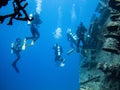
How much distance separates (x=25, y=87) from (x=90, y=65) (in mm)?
97386

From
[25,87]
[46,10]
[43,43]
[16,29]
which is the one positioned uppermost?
[46,10]

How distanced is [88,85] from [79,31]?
3.14 m

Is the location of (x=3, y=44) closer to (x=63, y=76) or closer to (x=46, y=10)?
(x=46, y=10)

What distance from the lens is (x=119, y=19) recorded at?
25.7 feet

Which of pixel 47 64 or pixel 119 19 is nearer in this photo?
pixel 119 19

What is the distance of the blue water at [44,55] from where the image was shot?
105 meters

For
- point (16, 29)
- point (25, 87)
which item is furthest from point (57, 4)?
point (25, 87)

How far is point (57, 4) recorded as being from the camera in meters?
98.9

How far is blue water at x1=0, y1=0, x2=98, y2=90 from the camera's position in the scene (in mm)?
104875

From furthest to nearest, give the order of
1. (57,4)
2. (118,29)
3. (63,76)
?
1. (63,76)
2. (57,4)
3. (118,29)

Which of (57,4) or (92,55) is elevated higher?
(57,4)

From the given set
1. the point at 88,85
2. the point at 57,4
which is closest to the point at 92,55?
the point at 88,85

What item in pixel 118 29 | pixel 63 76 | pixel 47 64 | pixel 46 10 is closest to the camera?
pixel 118 29

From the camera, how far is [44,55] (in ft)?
425
